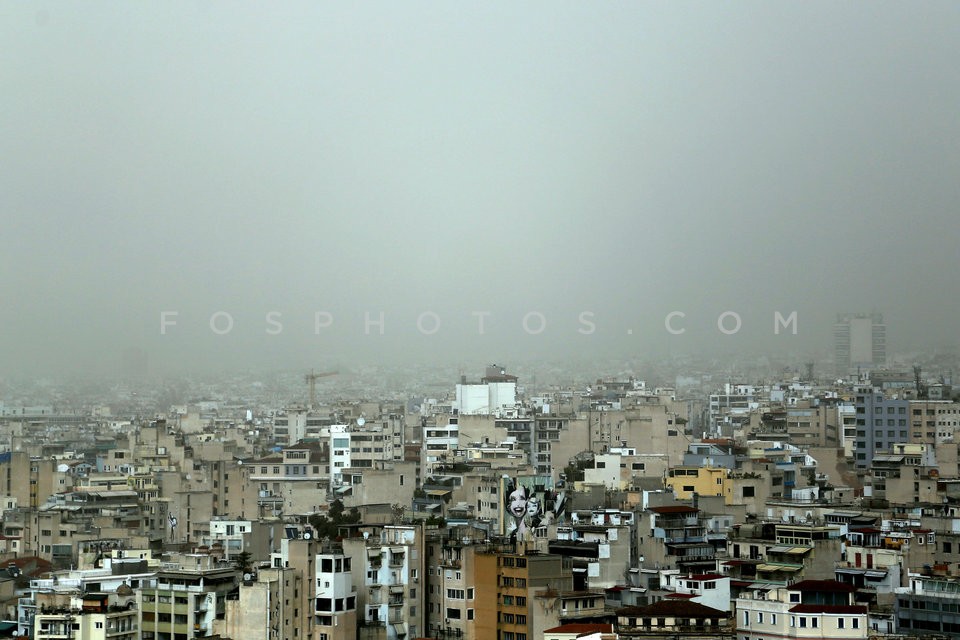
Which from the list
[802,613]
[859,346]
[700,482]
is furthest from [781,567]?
[859,346]

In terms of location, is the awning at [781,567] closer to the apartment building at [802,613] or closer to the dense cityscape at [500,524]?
the dense cityscape at [500,524]

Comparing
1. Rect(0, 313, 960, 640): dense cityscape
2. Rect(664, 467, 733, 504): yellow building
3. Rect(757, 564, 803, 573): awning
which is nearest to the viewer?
Rect(0, 313, 960, 640): dense cityscape

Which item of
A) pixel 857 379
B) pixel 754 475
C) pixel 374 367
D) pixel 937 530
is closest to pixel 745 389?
pixel 857 379

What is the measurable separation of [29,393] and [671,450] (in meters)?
32.9

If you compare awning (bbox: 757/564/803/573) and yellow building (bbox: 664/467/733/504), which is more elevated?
yellow building (bbox: 664/467/733/504)

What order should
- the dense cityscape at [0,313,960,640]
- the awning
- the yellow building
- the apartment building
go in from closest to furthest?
the apartment building
the dense cityscape at [0,313,960,640]
the awning
the yellow building

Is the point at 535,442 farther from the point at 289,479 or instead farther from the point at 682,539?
the point at 682,539

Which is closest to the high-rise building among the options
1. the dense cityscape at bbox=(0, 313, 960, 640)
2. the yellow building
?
the dense cityscape at bbox=(0, 313, 960, 640)

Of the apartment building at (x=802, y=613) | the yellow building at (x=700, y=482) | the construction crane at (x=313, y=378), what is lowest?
the apartment building at (x=802, y=613)

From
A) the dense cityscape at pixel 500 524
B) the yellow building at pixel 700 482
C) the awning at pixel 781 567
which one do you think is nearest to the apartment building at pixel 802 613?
the dense cityscape at pixel 500 524

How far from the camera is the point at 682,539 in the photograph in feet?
76.9

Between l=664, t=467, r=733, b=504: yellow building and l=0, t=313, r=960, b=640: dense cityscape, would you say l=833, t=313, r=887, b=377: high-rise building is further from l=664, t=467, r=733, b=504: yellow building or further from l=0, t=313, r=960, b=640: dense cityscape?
l=664, t=467, r=733, b=504: yellow building

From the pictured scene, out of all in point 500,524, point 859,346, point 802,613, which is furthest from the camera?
point 859,346

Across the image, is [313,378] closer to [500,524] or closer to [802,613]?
[500,524]
